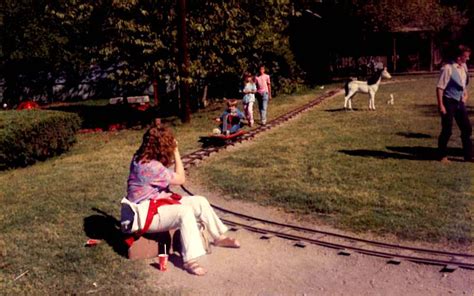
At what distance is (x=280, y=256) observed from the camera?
705cm

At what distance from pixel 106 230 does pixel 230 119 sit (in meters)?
7.62

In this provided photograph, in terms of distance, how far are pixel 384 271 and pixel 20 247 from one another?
4.86 meters

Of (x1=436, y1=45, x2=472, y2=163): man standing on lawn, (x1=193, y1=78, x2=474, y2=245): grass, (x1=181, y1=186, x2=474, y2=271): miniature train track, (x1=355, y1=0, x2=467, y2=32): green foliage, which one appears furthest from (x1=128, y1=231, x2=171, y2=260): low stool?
(x1=355, y1=0, x2=467, y2=32): green foliage

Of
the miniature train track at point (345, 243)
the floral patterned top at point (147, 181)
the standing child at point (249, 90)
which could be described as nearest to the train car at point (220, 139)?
the standing child at point (249, 90)

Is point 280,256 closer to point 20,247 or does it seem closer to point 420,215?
point 420,215

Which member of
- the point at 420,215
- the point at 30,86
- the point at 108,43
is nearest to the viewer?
the point at 420,215

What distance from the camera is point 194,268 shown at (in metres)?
6.51

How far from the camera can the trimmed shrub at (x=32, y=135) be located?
14.2 meters

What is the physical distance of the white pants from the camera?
662cm

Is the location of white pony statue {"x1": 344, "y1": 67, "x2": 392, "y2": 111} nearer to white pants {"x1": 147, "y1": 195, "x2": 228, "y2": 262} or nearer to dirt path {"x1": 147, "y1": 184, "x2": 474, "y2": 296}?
dirt path {"x1": 147, "y1": 184, "x2": 474, "y2": 296}

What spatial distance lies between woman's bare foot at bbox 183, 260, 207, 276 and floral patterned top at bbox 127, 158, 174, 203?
37.6 inches

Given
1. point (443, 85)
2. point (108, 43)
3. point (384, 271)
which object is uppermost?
point (108, 43)

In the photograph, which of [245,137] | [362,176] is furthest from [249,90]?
[362,176]

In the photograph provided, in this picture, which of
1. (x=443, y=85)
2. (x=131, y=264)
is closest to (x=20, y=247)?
(x=131, y=264)
